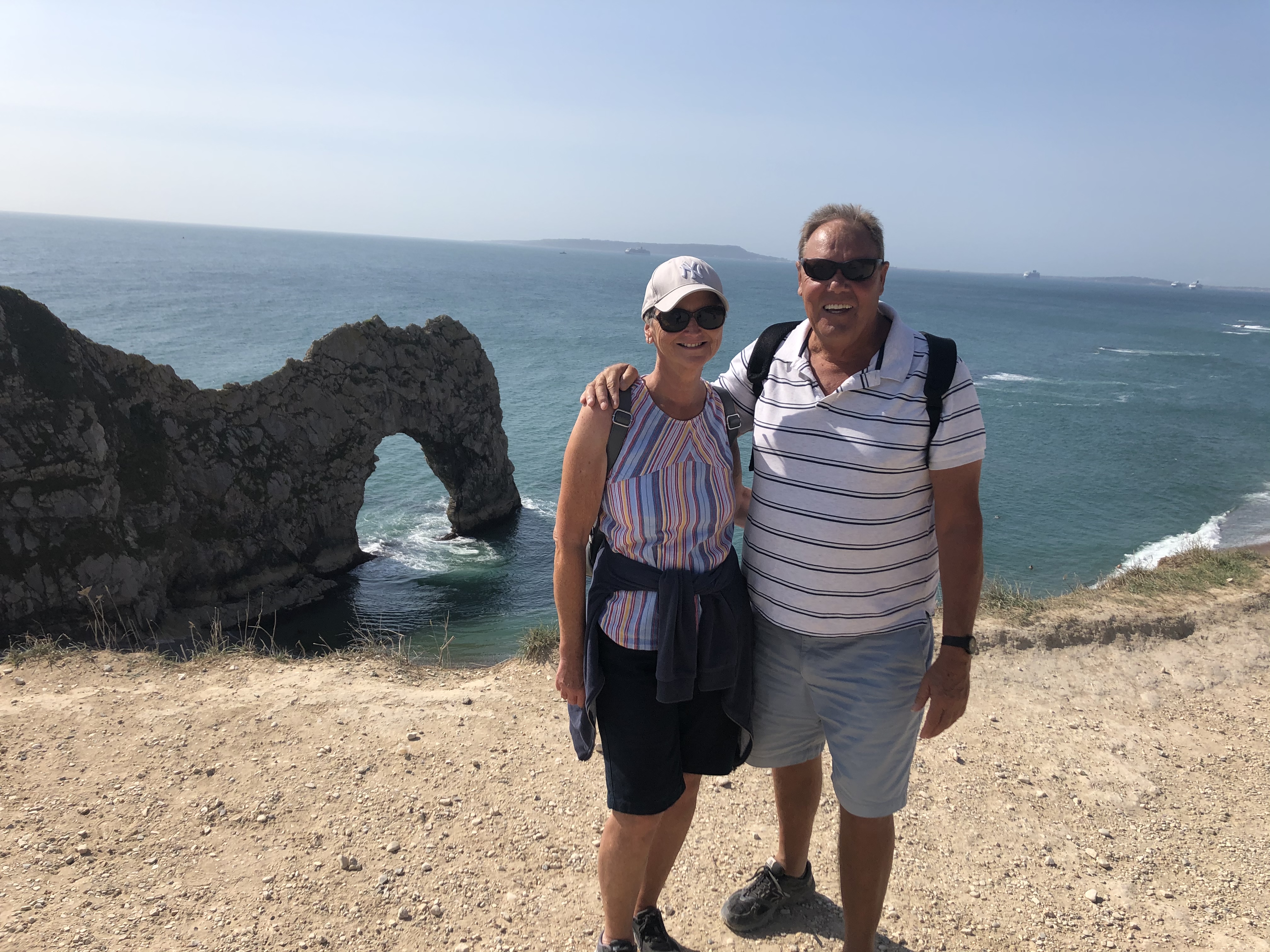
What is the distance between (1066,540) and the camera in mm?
24125

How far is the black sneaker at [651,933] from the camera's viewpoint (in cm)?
349

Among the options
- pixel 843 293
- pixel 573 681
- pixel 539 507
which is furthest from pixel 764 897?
pixel 539 507

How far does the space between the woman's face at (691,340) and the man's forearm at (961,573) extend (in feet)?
4.03

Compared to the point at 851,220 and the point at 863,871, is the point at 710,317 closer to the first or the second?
the point at 851,220

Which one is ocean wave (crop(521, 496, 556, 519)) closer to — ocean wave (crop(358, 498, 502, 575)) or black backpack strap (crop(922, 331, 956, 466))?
ocean wave (crop(358, 498, 502, 575))

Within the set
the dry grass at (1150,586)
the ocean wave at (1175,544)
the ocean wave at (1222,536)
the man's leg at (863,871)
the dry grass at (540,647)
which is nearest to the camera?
the man's leg at (863,871)

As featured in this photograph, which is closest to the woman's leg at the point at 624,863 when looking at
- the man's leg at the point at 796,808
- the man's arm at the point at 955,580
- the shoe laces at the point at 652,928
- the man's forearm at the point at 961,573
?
the shoe laces at the point at 652,928

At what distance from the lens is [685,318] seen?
2.92 metres

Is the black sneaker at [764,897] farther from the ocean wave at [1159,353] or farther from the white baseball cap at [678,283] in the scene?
the ocean wave at [1159,353]

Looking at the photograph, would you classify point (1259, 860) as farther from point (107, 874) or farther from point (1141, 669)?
point (107, 874)

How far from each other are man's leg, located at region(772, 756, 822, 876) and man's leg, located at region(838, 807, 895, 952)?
0.39 meters

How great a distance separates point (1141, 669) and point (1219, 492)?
96.2ft

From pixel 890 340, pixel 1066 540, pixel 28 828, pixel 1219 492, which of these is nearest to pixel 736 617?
→ pixel 890 340

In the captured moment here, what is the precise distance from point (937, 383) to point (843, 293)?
551 millimetres
